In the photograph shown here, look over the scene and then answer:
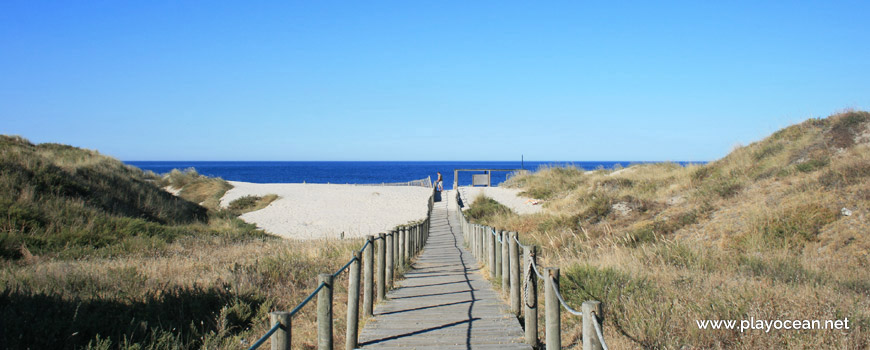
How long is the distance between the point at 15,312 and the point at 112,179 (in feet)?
62.0

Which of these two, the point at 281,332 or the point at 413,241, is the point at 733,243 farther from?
the point at 281,332

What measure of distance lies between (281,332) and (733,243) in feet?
36.8

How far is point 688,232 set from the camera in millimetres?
14055

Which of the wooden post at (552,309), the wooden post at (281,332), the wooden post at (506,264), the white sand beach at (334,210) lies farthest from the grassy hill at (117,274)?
the white sand beach at (334,210)

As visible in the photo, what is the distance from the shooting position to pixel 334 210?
33.4 m

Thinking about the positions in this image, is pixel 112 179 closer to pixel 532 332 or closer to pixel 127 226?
pixel 127 226

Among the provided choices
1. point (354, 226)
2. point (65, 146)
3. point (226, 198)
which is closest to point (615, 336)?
point (354, 226)

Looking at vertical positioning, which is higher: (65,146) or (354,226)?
(65,146)

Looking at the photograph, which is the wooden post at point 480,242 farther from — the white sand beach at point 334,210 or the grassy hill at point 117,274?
the white sand beach at point 334,210

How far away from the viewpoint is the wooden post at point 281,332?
3.39 metres

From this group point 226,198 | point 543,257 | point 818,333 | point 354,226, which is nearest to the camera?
point 818,333

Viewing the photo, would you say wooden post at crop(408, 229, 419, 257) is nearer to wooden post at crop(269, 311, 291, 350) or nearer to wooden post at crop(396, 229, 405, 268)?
wooden post at crop(396, 229, 405, 268)

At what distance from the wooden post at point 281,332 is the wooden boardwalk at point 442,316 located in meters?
2.15

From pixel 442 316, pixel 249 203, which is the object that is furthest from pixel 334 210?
pixel 442 316
